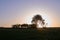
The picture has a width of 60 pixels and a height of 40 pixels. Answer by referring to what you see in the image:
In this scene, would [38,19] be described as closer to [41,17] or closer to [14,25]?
[41,17]

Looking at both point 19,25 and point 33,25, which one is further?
point 19,25

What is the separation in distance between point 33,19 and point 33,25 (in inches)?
120

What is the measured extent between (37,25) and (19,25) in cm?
1732

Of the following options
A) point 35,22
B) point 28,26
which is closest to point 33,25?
point 35,22

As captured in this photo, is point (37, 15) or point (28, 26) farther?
point (28, 26)

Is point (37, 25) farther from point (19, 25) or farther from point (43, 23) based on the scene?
point (19, 25)

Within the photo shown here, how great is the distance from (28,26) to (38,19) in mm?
10523

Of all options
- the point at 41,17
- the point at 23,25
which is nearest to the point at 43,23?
the point at 41,17

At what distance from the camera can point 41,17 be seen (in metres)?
93.3

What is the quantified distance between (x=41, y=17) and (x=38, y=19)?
6.14 feet

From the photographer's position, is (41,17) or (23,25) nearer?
(41,17)

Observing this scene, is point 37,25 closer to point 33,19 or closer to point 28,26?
point 33,19

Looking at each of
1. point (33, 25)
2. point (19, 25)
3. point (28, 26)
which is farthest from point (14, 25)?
point (33, 25)

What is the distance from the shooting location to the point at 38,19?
9306cm
